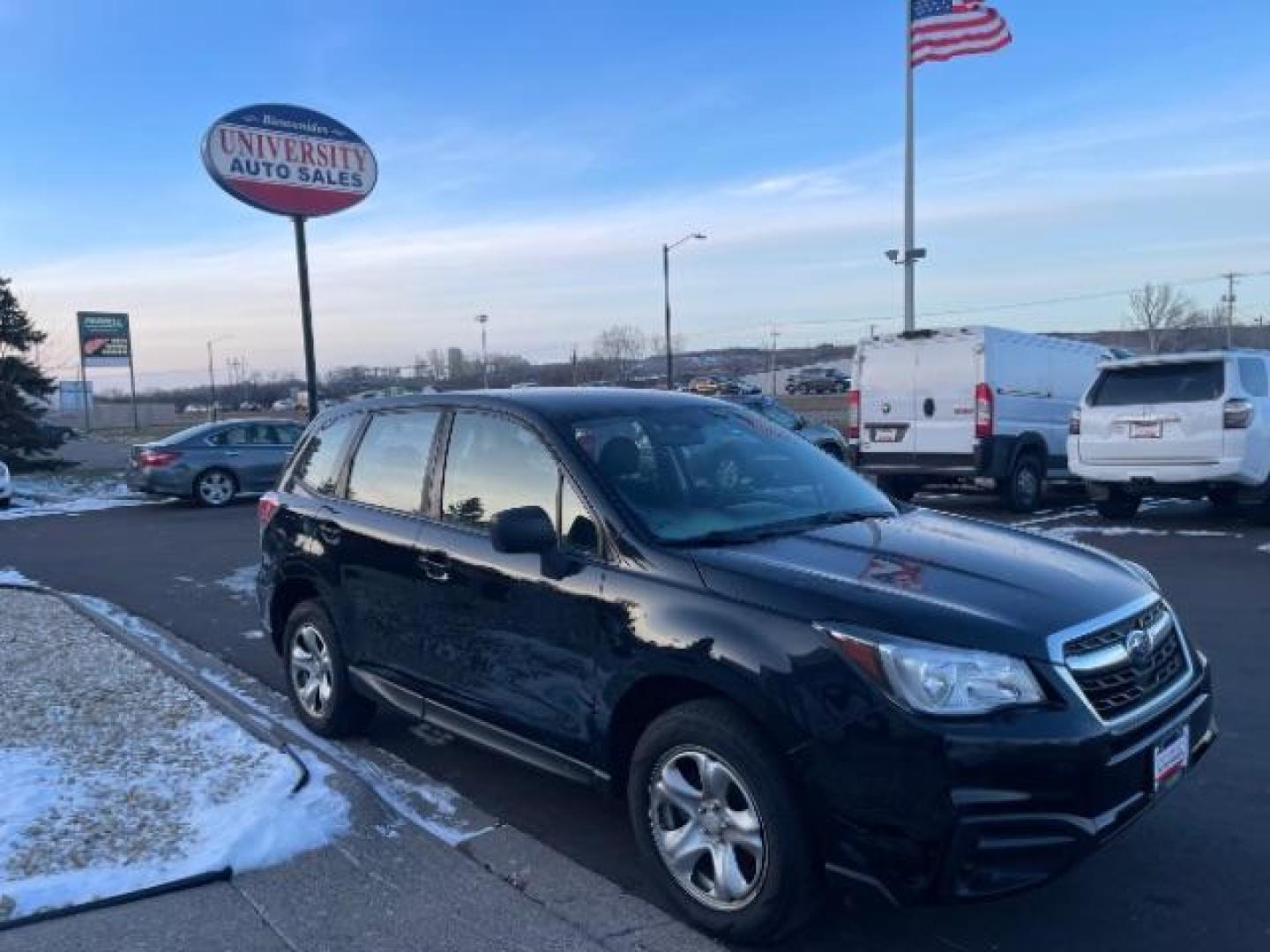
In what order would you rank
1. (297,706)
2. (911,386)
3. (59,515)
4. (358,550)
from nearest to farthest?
1. (358,550)
2. (297,706)
3. (911,386)
4. (59,515)

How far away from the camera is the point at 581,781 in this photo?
12.4ft

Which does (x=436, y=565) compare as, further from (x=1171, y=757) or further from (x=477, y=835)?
(x=1171, y=757)

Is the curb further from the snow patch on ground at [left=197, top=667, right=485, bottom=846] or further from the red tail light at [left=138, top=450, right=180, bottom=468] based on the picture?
the red tail light at [left=138, top=450, right=180, bottom=468]

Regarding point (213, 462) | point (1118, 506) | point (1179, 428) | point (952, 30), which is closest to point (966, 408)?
point (1118, 506)

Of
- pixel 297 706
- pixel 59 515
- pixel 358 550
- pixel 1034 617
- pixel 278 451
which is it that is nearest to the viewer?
pixel 1034 617

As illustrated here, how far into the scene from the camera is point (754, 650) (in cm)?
314

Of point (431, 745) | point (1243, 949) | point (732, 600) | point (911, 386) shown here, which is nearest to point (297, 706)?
point (431, 745)

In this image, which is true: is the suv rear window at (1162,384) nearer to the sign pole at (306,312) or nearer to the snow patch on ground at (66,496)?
the sign pole at (306,312)

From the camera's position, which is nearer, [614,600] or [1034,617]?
[1034,617]

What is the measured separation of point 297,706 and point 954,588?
368 centimetres

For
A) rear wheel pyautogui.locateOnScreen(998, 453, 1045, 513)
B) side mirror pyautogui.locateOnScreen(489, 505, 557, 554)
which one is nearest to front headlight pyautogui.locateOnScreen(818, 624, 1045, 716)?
side mirror pyautogui.locateOnScreen(489, 505, 557, 554)

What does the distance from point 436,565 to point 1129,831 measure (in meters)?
2.85

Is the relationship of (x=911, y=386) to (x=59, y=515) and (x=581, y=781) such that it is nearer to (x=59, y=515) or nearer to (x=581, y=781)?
(x=581, y=781)

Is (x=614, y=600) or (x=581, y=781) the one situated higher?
(x=614, y=600)
